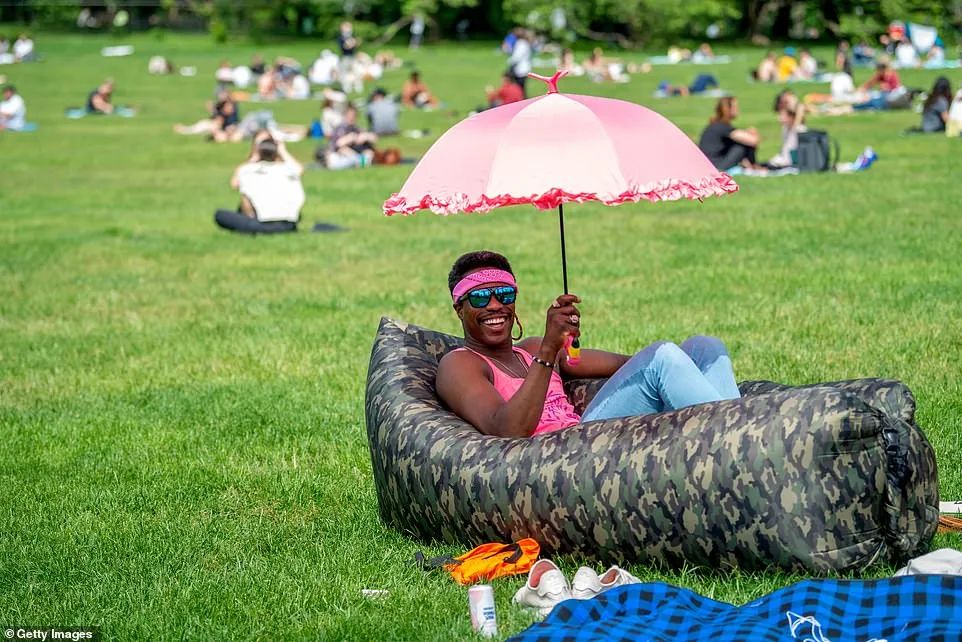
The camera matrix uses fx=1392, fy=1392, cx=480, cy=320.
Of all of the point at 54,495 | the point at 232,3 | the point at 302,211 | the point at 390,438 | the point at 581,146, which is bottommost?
the point at 232,3

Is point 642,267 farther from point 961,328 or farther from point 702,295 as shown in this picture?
point 961,328

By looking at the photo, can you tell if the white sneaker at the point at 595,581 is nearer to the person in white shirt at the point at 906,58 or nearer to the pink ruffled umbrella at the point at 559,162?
the pink ruffled umbrella at the point at 559,162

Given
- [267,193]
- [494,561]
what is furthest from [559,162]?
[267,193]

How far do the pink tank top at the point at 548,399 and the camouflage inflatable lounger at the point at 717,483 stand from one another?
1.52 feet

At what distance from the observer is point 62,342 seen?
11.3 meters

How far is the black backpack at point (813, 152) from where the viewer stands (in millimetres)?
20953

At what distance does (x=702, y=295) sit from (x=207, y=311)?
436cm

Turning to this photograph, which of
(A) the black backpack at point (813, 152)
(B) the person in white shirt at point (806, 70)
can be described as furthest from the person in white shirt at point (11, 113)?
(B) the person in white shirt at point (806, 70)

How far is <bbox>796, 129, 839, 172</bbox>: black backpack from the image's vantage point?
20953 millimetres

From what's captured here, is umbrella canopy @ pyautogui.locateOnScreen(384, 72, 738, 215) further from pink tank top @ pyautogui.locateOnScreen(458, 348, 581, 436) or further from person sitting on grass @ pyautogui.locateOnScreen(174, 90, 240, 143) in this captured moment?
person sitting on grass @ pyautogui.locateOnScreen(174, 90, 240, 143)

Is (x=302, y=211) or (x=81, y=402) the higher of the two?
(x=81, y=402)

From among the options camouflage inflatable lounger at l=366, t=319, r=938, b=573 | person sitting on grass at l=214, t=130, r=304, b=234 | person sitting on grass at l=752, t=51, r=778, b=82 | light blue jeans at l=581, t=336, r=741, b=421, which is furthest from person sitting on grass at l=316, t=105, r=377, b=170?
person sitting on grass at l=752, t=51, r=778, b=82

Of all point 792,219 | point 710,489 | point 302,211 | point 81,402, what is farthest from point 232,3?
point 710,489

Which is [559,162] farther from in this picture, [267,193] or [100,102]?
[100,102]
